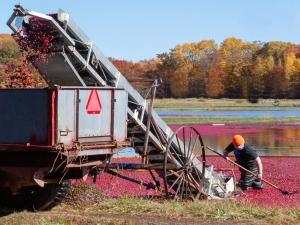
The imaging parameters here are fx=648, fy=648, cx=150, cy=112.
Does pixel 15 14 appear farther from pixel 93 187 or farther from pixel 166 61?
pixel 166 61

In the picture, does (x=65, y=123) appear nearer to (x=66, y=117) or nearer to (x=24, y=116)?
(x=66, y=117)

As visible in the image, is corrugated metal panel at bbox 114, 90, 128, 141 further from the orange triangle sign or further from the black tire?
the black tire

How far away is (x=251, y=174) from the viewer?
1592 cm

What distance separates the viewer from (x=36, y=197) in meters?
11.4

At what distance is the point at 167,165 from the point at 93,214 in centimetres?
251

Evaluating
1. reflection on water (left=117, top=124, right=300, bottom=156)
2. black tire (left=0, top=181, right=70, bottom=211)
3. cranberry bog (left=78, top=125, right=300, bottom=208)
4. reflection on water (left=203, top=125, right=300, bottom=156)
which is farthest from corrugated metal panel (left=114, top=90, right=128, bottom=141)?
reflection on water (left=203, top=125, right=300, bottom=156)

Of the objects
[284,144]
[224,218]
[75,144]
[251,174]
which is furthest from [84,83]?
[284,144]

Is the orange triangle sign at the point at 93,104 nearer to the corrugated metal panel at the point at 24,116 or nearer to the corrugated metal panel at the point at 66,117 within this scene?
the corrugated metal panel at the point at 66,117

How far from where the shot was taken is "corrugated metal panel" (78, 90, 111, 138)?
958cm

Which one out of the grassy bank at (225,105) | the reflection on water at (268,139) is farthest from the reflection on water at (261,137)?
the grassy bank at (225,105)

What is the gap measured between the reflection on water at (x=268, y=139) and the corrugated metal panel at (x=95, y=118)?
18947 millimetres

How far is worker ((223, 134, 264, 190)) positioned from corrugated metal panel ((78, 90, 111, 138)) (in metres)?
6.59

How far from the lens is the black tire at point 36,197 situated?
11.3m

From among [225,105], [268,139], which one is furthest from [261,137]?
[225,105]
